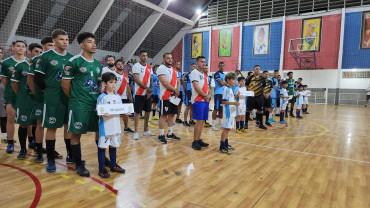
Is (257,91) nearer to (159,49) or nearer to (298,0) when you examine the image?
(298,0)

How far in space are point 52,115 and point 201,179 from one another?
198cm

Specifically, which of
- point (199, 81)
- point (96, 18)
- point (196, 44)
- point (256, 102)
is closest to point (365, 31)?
point (196, 44)

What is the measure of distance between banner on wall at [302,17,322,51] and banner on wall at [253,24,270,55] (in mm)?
2667

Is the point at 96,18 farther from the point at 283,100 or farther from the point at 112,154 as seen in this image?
the point at 112,154

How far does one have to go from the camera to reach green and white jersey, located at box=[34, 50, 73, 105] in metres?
2.73

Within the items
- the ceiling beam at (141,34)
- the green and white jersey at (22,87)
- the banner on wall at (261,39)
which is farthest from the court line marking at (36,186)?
the banner on wall at (261,39)

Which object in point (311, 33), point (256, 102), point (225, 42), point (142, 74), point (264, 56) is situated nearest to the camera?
point (142, 74)

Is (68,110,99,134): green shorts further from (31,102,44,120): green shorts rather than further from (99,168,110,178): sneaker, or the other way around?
(31,102,44,120): green shorts

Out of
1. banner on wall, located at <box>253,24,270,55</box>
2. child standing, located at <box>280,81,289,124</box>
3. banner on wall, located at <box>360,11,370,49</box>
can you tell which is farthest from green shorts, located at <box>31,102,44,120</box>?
banner on wall, located at <box>360,11,370,49</box>

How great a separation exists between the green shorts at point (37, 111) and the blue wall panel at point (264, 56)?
18142 mm

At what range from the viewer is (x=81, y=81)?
2.58 meters

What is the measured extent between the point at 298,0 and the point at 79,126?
20.0 meters

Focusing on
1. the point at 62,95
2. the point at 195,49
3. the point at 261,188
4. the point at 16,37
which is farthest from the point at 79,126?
the point at 195,49

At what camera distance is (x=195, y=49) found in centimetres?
2248
